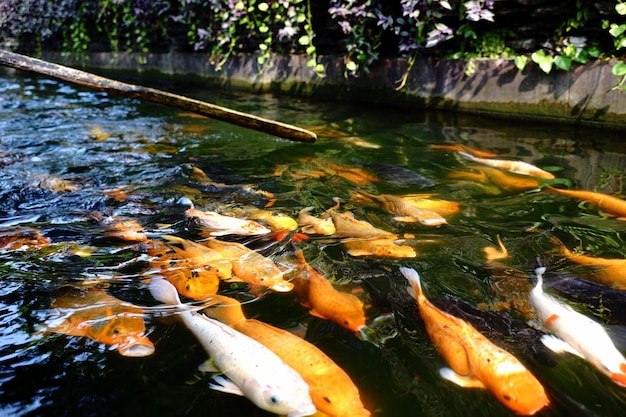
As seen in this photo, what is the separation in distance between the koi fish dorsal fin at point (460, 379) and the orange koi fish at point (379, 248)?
847mm

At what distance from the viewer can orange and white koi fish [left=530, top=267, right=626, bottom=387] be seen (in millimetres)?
Answer: 1562

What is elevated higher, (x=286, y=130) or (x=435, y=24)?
(x=435, y=24)

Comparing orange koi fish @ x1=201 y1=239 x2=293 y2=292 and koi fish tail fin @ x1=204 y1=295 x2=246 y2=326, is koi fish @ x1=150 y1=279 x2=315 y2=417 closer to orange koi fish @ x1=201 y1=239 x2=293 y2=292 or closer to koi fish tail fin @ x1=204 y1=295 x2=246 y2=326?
koi fish tail fin @ x1=204 y1=295 x2=246 y2=326

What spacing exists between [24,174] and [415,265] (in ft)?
10.5

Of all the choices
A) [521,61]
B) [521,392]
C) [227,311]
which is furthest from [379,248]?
[521,61]

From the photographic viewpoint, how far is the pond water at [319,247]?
4.96 ft

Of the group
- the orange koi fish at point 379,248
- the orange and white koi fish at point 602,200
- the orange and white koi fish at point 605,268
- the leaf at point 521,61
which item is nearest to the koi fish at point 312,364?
the orange koi fish at point 379,248

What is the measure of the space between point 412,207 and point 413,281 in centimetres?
96

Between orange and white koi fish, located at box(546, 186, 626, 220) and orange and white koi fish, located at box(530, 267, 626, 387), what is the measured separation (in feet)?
4.46

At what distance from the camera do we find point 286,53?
7.92 m

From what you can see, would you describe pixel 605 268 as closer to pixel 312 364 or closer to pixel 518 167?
pixel 312 364

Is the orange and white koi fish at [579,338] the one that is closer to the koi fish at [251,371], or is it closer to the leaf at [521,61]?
the koi fish at [251,371]

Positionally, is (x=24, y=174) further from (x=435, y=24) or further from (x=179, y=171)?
(x=435, y=24)

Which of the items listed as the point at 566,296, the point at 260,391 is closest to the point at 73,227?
the point at 260,391
